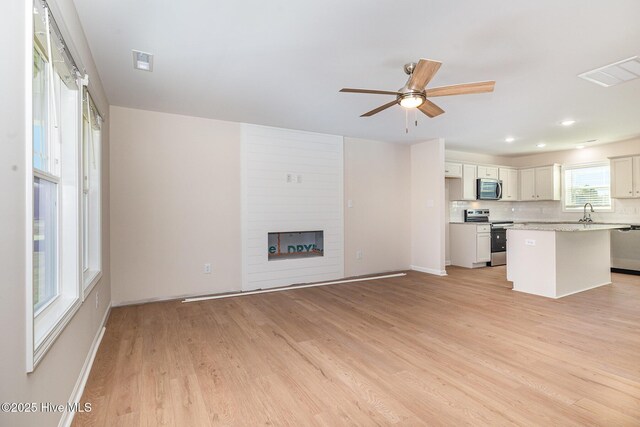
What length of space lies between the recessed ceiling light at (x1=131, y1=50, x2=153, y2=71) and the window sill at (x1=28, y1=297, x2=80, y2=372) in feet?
6.51

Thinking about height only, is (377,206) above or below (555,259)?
above

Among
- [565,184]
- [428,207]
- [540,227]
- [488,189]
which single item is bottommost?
[540,227]

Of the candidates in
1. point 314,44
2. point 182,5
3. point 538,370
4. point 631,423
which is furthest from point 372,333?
point 182,5

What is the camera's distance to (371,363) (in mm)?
2387

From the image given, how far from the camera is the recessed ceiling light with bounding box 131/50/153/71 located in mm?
2611

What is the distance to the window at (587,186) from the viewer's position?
628 cm

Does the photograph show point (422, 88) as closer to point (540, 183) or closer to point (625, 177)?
point (625, 177)

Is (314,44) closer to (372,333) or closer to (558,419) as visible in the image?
(372,333)

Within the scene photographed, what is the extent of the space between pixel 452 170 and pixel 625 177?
3.03 meters

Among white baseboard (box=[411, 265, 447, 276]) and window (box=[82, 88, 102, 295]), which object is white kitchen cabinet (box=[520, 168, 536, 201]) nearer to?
white baseboard (box=[411, 265, 447, 276])

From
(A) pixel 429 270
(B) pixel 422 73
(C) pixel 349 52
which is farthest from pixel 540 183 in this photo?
(C) pixel 349 52

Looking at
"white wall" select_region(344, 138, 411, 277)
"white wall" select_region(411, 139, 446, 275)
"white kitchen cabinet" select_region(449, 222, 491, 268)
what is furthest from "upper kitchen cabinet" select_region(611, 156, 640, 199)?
"white wall" select_region(344, 138, 411, 277)

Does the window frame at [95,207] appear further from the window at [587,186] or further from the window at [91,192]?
the window at [587,186]

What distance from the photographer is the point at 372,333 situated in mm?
2979
